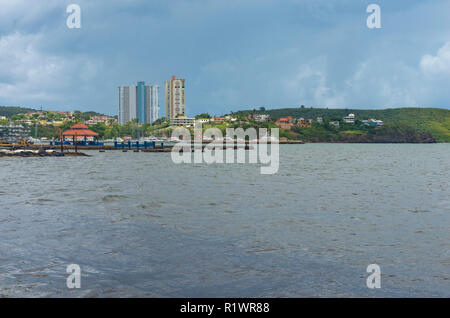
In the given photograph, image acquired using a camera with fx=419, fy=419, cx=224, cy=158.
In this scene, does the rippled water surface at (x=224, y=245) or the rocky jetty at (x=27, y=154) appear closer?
the rippled water surface at (x=224, y=245)

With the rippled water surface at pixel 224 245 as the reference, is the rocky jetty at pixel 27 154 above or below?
above

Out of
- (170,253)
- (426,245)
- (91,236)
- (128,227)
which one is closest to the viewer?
(170,253)

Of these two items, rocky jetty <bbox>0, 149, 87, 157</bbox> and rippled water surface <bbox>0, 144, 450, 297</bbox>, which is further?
rocky jetty <bbox>0, 149, 87, 157</bbox>

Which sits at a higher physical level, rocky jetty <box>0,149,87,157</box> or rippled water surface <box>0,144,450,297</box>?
rocky jetty <box>0,149,87,157</box>

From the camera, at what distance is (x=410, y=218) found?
2073 cm

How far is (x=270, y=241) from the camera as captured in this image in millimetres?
15781

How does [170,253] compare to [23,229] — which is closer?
[170,253]

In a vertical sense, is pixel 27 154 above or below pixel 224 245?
above

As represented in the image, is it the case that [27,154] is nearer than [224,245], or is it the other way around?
[224,245]
